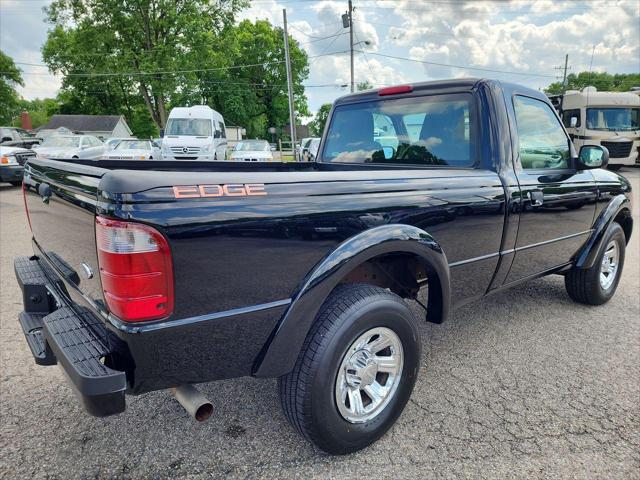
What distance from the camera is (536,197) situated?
2.96m

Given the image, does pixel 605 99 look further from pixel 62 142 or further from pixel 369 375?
pixel 62 142

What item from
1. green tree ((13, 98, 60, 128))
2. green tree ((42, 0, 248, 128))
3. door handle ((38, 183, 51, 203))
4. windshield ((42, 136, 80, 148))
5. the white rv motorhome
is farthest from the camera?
green tree ((13, 98, 60, 128))

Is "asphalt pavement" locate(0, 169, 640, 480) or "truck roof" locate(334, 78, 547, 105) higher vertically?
"truck roof" locate(334, 78, 547, 105)

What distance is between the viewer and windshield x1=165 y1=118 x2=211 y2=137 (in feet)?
59.7

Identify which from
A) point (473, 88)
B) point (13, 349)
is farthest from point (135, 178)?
point (13, 349)

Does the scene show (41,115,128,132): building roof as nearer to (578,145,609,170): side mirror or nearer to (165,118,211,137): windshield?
(165,118,211,137): windshield

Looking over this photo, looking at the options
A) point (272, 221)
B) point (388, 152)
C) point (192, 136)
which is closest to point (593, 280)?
point (388, 152)

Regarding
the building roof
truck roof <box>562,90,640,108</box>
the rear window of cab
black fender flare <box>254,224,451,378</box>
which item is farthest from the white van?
the building roof

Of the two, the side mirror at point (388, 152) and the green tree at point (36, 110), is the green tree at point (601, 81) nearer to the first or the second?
the side mirror at point (388, 152)

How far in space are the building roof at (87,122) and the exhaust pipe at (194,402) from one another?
5810 centimetres

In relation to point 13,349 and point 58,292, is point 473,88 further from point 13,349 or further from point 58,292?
point 13,349

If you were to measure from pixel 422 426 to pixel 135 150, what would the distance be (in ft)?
50.0

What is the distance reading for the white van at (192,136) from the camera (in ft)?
56.9

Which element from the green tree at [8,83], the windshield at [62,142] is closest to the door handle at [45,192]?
the windshield at [62,142]
